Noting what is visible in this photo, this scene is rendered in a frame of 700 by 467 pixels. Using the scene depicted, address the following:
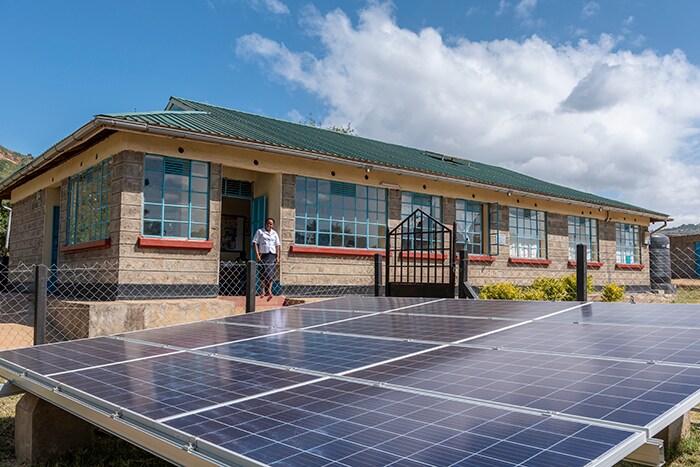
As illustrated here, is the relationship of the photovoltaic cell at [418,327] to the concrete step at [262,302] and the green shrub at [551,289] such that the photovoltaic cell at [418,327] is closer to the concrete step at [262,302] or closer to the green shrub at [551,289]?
the concrete step at [262,302]

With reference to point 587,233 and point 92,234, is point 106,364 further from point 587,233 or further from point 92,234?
point 587,233

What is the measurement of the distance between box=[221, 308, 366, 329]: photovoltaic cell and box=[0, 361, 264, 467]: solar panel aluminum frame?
2.28m

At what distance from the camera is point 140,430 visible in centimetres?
279

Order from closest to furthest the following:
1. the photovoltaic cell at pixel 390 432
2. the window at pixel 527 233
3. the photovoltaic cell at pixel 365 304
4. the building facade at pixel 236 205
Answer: the photovoltaic cell at pixel 390 432 → the photovoltaic cell at pixel 365 304 → the building facade at pixel 236 205 → the window at pixel 527 233

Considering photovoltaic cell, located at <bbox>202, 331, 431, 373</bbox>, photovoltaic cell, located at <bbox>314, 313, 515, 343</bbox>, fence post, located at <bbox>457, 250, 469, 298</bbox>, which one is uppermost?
fence post, located at <bbox>457, 250, 469, 298</bbox>

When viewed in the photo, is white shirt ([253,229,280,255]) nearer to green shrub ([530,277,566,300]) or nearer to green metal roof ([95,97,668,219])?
green metal roof ([95,97,668,219])

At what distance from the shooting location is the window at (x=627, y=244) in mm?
23891

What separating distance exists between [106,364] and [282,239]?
899cm

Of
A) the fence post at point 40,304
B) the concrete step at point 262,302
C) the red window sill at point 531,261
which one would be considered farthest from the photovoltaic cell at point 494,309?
the red window sill at point 531,261

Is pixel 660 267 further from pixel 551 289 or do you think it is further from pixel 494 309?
pixel 494 309

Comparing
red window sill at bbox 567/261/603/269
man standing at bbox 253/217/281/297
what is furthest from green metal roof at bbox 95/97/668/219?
red window sill at bbox 567/261/603/269

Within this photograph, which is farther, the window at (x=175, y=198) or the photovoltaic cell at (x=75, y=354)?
the window at (x=175, y=198)

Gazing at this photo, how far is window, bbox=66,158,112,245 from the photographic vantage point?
1209 centimetres

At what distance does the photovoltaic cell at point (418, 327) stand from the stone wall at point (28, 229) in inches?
553
